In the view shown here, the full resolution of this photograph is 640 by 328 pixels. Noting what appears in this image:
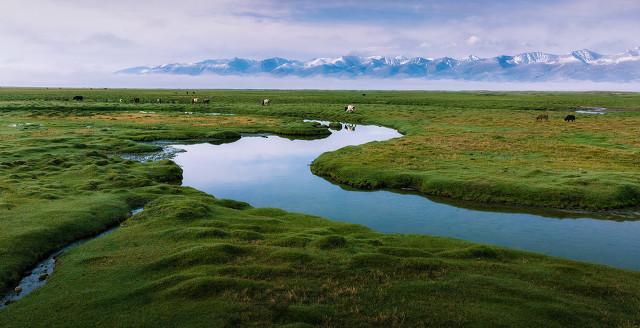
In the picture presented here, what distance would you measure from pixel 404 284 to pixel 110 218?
63.1ft

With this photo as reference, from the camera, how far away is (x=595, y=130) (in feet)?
237

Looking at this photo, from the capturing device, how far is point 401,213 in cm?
3225

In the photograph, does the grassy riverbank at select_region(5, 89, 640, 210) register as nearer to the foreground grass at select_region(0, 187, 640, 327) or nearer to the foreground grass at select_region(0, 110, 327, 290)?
the foreground grass at select_region(0, 187, 640, 327)

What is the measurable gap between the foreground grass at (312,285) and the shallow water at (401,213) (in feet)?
15.4

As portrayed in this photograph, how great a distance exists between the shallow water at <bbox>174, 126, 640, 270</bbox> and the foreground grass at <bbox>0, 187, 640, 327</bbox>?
4.69m

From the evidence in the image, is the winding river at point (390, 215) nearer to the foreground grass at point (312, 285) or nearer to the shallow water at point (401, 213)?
the shallow water at point (401, 213)

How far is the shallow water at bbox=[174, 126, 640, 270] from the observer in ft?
84.3

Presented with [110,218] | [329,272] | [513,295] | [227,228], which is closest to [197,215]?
[227,228]

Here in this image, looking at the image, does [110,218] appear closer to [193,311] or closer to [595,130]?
[193,311]

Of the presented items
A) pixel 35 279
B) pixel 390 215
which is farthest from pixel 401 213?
pixel 35 279

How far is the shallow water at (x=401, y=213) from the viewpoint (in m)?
25.7

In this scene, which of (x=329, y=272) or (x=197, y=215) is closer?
(x=329, y=272)

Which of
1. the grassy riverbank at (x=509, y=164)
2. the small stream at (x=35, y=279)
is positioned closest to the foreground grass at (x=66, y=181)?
the small stream at (x=35, y=279)

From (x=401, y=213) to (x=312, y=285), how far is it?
16328 mm
